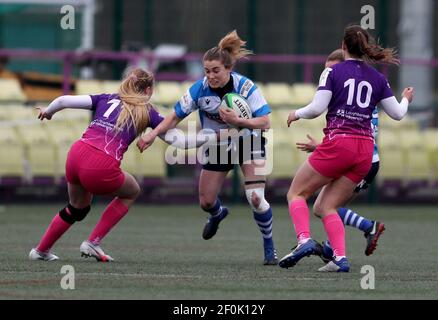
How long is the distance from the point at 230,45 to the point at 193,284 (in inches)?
99.6

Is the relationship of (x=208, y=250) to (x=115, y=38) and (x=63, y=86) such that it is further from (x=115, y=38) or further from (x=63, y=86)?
(x=115, y=38)

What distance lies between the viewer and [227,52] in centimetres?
970

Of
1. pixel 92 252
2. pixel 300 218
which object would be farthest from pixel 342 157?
pixel 92 252

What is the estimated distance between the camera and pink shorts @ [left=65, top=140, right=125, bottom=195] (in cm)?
924

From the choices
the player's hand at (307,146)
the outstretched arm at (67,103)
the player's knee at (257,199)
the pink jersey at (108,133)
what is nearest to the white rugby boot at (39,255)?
the pink jersey at (108,133)

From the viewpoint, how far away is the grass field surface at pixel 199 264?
24.5 feet

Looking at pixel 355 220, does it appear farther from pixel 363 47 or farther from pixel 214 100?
pixel 363 47

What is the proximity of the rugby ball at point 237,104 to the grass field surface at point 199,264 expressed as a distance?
3.82 ft

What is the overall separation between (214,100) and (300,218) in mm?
1413

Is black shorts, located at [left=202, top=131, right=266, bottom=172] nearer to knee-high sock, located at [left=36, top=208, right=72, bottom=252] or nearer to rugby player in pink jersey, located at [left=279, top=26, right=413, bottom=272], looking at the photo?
rugby player in pink jersey, located at [left=279, top=26, right=413, bottom=272]

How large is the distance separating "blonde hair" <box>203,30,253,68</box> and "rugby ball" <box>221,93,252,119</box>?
24 centimetres

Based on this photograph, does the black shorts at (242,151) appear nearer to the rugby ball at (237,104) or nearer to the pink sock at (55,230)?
the rugby ball at (237,104)
